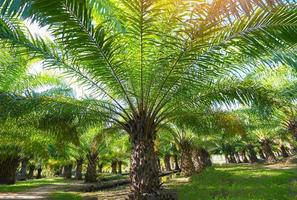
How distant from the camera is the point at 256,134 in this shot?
3177cm

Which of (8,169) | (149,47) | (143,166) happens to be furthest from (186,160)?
(149,47)

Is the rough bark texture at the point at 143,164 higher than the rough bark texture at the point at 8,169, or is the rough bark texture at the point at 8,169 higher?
the rough bark texture at the point at 8,169

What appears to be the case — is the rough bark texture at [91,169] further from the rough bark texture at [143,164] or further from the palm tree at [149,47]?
the rough bark texture at [143,164]

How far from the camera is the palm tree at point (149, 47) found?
5.09m

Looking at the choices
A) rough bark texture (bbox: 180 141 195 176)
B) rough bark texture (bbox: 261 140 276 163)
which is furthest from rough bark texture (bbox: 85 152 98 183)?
rough bark texture (bbox: 261 140 276 163)

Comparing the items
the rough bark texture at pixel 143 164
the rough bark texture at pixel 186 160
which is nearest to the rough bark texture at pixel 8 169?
the rough bark texture at pixel 186 160

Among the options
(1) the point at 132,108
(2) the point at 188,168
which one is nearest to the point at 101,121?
(1) the point at 132,108

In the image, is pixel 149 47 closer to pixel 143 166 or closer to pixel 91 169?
pixel 143 166

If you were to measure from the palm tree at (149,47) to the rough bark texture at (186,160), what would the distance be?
11.0m

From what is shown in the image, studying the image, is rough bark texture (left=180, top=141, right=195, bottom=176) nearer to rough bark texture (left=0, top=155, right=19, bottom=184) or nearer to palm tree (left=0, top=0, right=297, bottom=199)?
palm tree (left=0, top=0, right=297, bottom=199)

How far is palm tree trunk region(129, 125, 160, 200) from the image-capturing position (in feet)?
25.9

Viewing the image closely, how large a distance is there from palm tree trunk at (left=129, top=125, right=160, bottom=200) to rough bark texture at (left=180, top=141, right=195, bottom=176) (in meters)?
11.6

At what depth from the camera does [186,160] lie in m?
19.8

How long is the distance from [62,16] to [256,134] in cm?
3066
